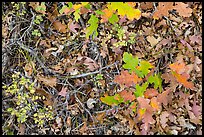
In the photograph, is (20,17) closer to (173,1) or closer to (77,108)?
(77,108)

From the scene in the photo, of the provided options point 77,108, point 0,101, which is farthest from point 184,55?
point 0,101

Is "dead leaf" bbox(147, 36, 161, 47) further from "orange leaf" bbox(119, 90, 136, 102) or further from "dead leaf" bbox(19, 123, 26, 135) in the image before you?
"dead leaf" bbox(19, 123, 26, 135)

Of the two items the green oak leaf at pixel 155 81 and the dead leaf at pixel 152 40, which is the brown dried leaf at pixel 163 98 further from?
the dead leaf at pixel 152 40

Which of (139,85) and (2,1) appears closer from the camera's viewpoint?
(139,85)

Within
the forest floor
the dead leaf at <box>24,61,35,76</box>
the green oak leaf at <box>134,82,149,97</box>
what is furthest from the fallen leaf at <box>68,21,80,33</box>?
the green oak leaf at <box>134,82,149,97</box>

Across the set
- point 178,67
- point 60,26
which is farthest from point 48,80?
point 178,67

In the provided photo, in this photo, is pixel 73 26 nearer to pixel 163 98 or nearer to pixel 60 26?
pixel 60 26
